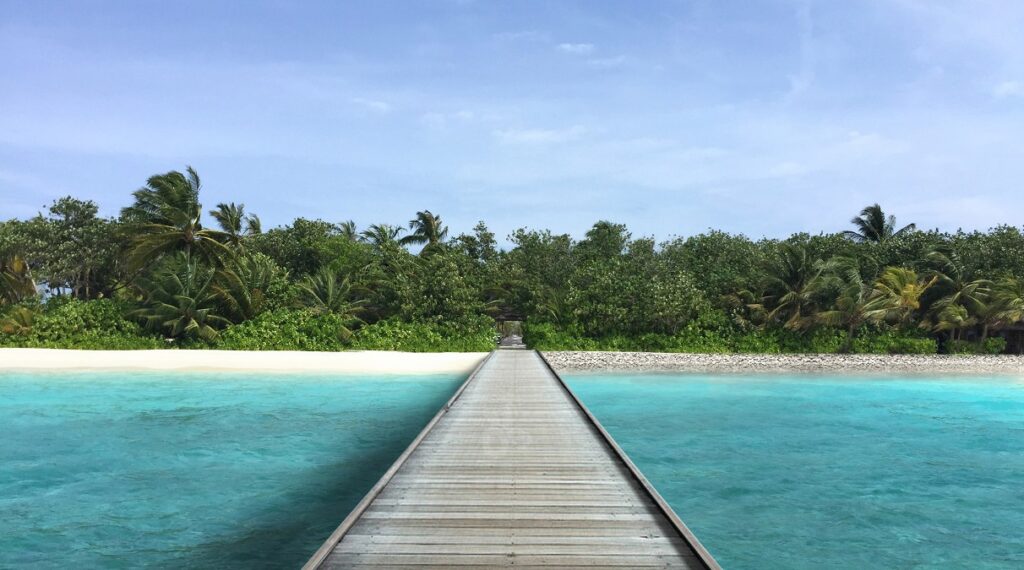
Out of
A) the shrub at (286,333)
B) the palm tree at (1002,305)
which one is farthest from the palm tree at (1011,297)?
the shrub at (286,333)

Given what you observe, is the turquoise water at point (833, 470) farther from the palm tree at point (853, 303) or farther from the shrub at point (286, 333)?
the shrub at point (286, 333)

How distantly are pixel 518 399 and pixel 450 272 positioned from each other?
14.3m

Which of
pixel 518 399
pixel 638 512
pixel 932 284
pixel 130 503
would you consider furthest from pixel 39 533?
pixel 932 284

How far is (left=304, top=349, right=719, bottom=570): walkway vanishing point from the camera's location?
12.6ft

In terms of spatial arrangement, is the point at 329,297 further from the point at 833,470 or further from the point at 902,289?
the point at 902,289


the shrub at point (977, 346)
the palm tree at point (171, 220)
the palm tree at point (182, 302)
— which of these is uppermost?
the palm tree at point (171, 220)

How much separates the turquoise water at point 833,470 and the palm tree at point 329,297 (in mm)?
12170

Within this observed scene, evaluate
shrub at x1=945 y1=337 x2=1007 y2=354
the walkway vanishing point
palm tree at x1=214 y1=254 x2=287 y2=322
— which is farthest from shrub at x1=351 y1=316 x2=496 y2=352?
shrub at x1=945 y1=337 x2=1007 y2=354

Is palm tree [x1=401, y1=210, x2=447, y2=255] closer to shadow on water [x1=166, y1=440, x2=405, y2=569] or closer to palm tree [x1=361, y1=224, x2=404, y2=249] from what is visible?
palm tree [x1=361, y1=224, x2=404, y2=249]

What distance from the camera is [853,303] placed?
2436 centimetres

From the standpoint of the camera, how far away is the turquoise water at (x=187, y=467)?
19.0ft

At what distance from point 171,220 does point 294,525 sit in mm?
22814

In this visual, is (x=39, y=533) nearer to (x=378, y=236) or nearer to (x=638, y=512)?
(x=638, y=512)

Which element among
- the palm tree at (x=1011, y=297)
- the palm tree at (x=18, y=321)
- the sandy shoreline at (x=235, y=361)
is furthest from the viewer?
the palm tree at (x=1011, y=297)
